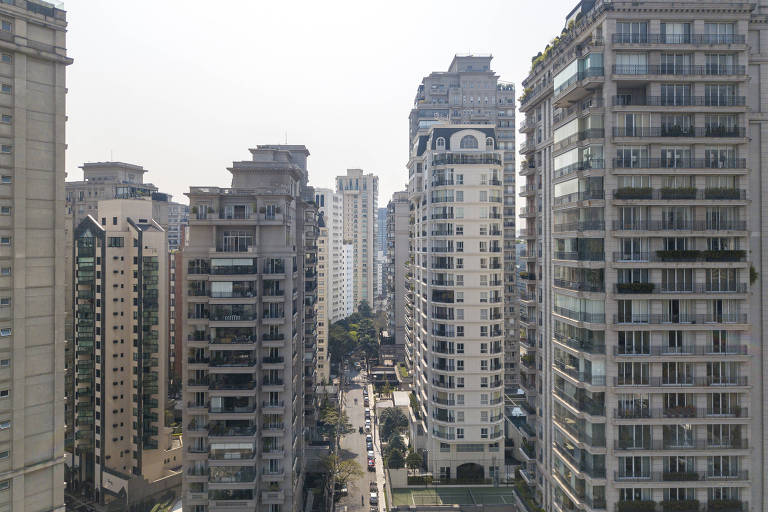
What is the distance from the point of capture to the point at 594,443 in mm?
29281

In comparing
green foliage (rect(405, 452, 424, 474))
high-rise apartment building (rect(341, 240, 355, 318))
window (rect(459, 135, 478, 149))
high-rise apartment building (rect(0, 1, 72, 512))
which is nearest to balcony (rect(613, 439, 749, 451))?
green foliage (rect(405, 452, 424, 474))

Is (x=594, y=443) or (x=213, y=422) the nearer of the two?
(x=594, y=443)

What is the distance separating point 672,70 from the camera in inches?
1154

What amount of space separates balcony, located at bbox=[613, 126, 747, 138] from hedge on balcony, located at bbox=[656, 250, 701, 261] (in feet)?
23.4

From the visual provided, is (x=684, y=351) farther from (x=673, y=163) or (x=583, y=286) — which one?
(x=673, y=163)

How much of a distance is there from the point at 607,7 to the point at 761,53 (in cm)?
1031

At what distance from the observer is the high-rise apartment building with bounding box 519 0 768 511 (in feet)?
94.2

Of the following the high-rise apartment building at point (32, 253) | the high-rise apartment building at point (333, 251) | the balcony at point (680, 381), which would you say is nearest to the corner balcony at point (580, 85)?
the balcony at point (680, 381)

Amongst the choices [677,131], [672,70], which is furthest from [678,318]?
[672,70]

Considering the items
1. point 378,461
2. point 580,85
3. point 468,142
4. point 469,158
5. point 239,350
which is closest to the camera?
point 580,85

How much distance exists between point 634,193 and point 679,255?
4674mm

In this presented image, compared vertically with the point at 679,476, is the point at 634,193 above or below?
above

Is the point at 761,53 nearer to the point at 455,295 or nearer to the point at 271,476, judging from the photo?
the point at 455,295

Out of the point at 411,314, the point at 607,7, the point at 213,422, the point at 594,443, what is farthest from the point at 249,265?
the point at 411,314
